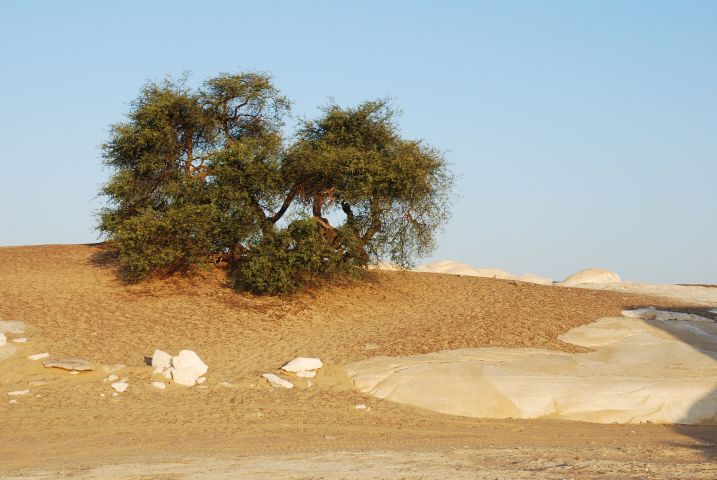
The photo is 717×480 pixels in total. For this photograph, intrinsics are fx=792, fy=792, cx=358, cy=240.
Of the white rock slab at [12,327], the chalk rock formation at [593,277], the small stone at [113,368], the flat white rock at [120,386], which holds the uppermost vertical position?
the chalk rock formation at [593,277]

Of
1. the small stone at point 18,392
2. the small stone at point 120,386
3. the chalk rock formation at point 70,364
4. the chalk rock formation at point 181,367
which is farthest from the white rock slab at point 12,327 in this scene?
the small stone at point 120,386

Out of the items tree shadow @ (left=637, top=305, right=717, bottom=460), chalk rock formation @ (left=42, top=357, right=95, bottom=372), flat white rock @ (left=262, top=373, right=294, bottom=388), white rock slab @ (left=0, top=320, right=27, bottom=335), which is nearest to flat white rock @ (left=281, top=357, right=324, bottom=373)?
flat white rock @ (left=262, top=373, right=294, bottom=388)

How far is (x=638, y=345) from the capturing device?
19516 mm

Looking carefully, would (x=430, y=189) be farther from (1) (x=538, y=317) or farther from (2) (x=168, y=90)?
(2) (x=168, y=90)

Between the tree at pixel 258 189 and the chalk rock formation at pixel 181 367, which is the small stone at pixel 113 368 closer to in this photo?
the chalk rock formation at pixel 181 367

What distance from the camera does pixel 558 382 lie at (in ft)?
53.8

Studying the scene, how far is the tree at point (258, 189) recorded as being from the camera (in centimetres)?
2356

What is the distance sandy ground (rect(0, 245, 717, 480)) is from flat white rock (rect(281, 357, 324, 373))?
343mm

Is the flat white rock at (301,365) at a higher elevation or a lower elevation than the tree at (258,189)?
lower

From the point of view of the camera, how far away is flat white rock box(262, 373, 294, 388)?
16.6 metres

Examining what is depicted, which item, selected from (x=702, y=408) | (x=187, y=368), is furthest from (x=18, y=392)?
(x=702, y=408)

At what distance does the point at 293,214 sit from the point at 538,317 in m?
7.79

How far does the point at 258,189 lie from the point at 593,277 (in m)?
19.4

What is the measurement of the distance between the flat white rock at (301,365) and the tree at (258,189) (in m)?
5.53
